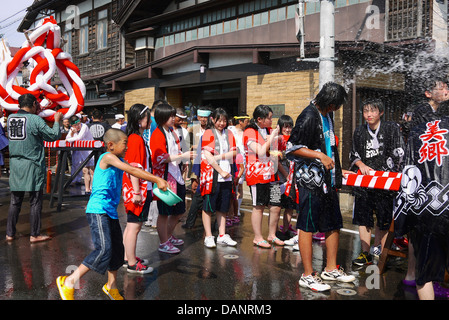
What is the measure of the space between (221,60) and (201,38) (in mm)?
2228

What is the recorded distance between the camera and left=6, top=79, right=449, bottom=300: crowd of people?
401cm

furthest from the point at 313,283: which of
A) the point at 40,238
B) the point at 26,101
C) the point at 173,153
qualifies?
the point at 26,101

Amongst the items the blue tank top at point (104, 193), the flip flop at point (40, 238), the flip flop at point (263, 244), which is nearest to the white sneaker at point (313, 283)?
the flip flop at point (263, 244)

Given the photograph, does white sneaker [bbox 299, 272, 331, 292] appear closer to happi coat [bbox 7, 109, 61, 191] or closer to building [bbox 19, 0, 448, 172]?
happi coat [bbox 7, 109, 61, 191]

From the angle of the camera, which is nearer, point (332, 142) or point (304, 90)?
point (332, 142)

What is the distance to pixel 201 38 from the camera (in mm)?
15203

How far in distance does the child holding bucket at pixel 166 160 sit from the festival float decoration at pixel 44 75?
3.55m

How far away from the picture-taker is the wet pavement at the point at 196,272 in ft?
14.0

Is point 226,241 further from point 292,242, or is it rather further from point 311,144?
point 311,144

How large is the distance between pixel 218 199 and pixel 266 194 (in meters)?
0.67
